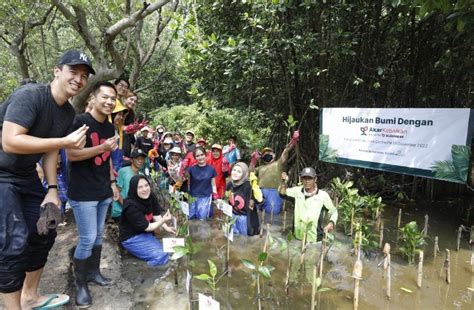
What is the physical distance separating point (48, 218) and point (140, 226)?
1.97 m

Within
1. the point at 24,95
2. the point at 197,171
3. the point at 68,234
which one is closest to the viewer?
the point at 24,95

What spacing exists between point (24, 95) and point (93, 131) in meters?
0.91

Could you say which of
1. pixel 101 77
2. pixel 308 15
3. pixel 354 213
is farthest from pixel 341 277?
pixel 101 77

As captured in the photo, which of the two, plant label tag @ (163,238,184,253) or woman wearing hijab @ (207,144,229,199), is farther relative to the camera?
woman wearing hijab @ (207,144,229,199)

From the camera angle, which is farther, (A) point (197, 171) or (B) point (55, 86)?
(A) point (197, 171)

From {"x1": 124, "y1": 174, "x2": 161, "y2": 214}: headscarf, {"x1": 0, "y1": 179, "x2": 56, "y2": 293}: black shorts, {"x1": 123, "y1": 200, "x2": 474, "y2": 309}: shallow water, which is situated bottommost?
{"x1": 123, "y1": 200, "x2": 474, "y2": 309}: shallow water

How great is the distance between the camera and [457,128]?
460 centimetres

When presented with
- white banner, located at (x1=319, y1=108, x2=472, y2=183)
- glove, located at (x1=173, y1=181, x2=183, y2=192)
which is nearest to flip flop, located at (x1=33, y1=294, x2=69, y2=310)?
glove, located at (x1=173, y1=181, x2=183, y2=192)

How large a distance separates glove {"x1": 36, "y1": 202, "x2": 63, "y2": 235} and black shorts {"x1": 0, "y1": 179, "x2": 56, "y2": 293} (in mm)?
104

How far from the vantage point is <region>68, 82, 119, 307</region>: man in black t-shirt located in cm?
283

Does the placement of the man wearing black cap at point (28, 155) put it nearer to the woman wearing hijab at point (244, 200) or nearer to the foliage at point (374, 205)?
the woman wearing hijab at point (244, 200)

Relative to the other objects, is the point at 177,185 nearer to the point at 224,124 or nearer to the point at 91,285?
the point at 91,285

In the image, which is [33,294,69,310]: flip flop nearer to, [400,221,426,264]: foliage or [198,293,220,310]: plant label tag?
[198,293,220,310]: plant label tag

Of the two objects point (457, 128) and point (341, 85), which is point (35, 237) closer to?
point (457, 128)
